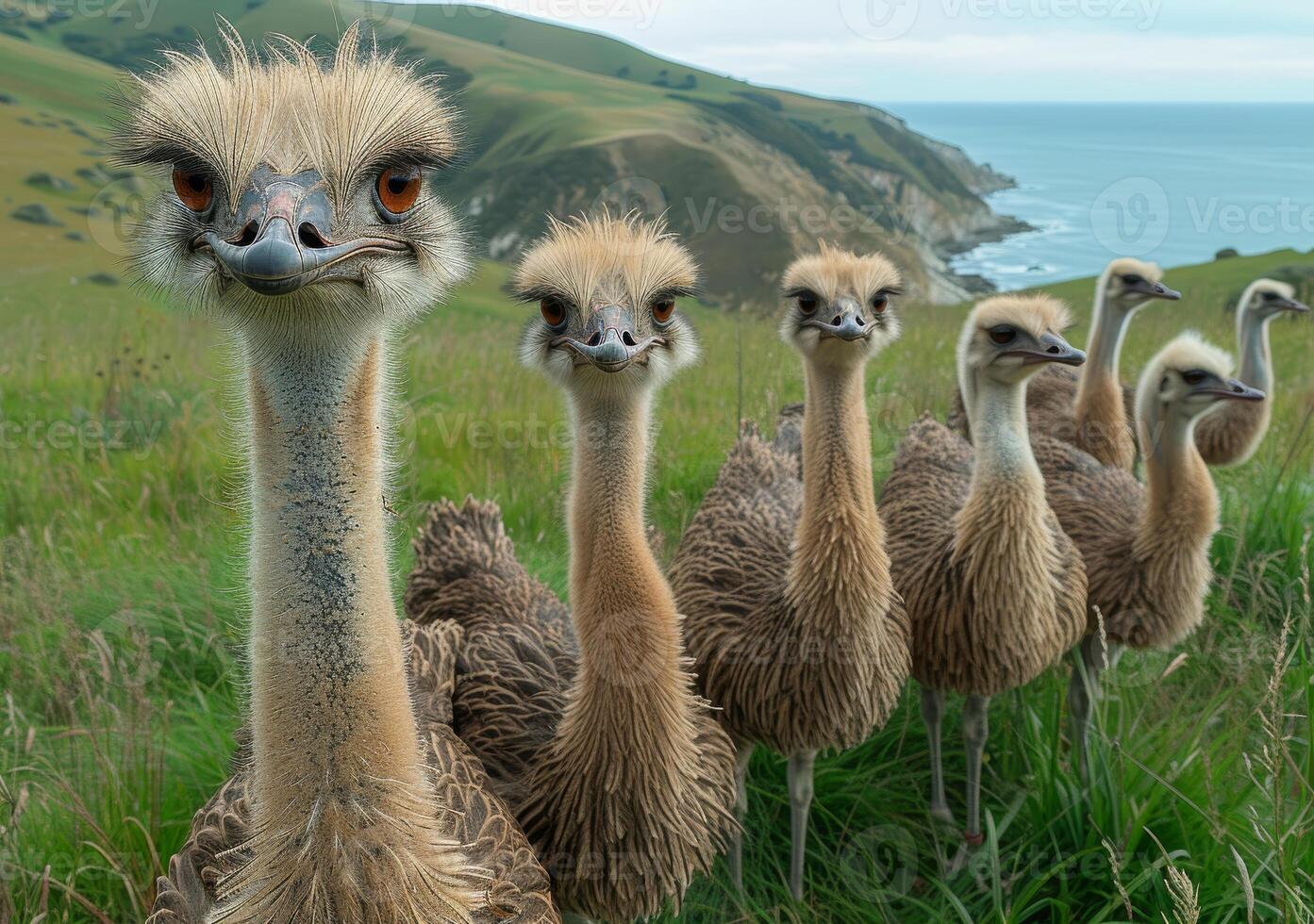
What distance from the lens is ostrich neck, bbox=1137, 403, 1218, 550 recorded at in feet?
14.7

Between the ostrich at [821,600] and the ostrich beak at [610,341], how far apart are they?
949 millimetres

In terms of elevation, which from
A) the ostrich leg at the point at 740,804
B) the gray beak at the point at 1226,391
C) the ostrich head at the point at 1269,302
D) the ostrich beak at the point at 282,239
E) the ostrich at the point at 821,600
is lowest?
the ostrich leg at the point at 740,804

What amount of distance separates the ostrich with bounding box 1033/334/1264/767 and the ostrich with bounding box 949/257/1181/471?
3.82ft

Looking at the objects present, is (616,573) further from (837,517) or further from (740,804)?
(740,804)

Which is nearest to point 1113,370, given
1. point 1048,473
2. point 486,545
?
point 1048,473

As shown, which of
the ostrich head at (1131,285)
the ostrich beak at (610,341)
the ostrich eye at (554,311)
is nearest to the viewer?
the ostrich beak at (610,341)

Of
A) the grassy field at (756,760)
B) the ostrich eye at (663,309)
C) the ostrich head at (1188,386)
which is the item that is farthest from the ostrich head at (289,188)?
the ostrich head at (1188,386)

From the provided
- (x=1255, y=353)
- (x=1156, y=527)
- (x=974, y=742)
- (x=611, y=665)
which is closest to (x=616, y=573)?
(x=611, y=665)

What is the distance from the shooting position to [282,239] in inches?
64.3

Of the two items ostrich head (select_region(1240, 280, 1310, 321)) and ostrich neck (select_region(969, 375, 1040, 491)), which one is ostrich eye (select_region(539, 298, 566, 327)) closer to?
ostrich neck (select_region(969, 375, 1040, 491))

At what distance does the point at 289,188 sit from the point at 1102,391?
18.3 feet

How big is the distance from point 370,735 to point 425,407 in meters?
6.11

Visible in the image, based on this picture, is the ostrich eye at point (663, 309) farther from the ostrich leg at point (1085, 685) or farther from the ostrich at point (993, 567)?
the ostrich leg at point (1085, 685)

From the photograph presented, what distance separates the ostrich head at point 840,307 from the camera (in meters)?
3.72
